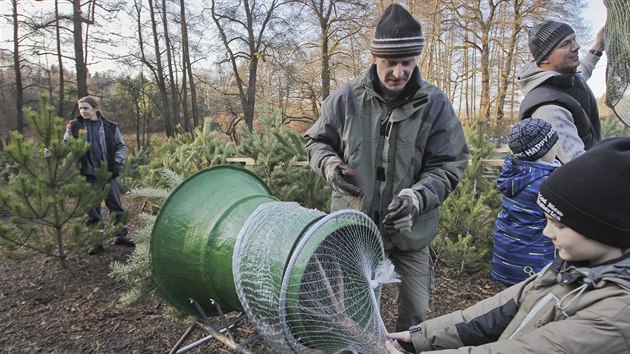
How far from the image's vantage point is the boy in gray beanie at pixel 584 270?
105 cm

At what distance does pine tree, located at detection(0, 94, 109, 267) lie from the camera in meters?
3.79

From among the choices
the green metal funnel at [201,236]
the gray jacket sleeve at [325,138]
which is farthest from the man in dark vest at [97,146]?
the gray jacket sleeve at [325,138]

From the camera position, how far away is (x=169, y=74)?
21266 mm

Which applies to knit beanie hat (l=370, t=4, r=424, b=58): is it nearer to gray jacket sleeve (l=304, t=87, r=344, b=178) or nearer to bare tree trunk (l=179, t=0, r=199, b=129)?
gray jacket sleeve (l=304, t=87, r=344, b=178)

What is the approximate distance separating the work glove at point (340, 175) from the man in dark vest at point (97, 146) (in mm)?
3743

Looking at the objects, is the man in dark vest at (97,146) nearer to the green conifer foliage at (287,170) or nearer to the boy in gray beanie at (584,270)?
the green conifer foliage at (287,170)

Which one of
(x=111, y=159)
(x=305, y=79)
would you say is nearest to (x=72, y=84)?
(x=305, y=79)

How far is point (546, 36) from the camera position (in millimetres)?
2393

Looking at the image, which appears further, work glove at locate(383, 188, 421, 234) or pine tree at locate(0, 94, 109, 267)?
pine tree at locate(0, 94, 109, 267)

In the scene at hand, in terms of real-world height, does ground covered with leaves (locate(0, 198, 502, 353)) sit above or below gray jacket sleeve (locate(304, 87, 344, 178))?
below

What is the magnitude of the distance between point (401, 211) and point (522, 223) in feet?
3.47

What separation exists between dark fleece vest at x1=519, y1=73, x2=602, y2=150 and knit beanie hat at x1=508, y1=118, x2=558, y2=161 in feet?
0.78

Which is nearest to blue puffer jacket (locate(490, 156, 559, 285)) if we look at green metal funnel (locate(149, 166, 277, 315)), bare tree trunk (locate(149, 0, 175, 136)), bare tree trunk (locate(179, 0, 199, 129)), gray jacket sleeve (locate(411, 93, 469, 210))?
gray jacket sleeve (locate(411, 93, 469, 210))

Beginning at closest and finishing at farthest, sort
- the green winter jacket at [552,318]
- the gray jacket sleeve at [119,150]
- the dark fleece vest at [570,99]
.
Result: the green winter jacket at [552,318]
the dark fleece vest at [570,99]
the gray jacket sleeve at [119,150]
